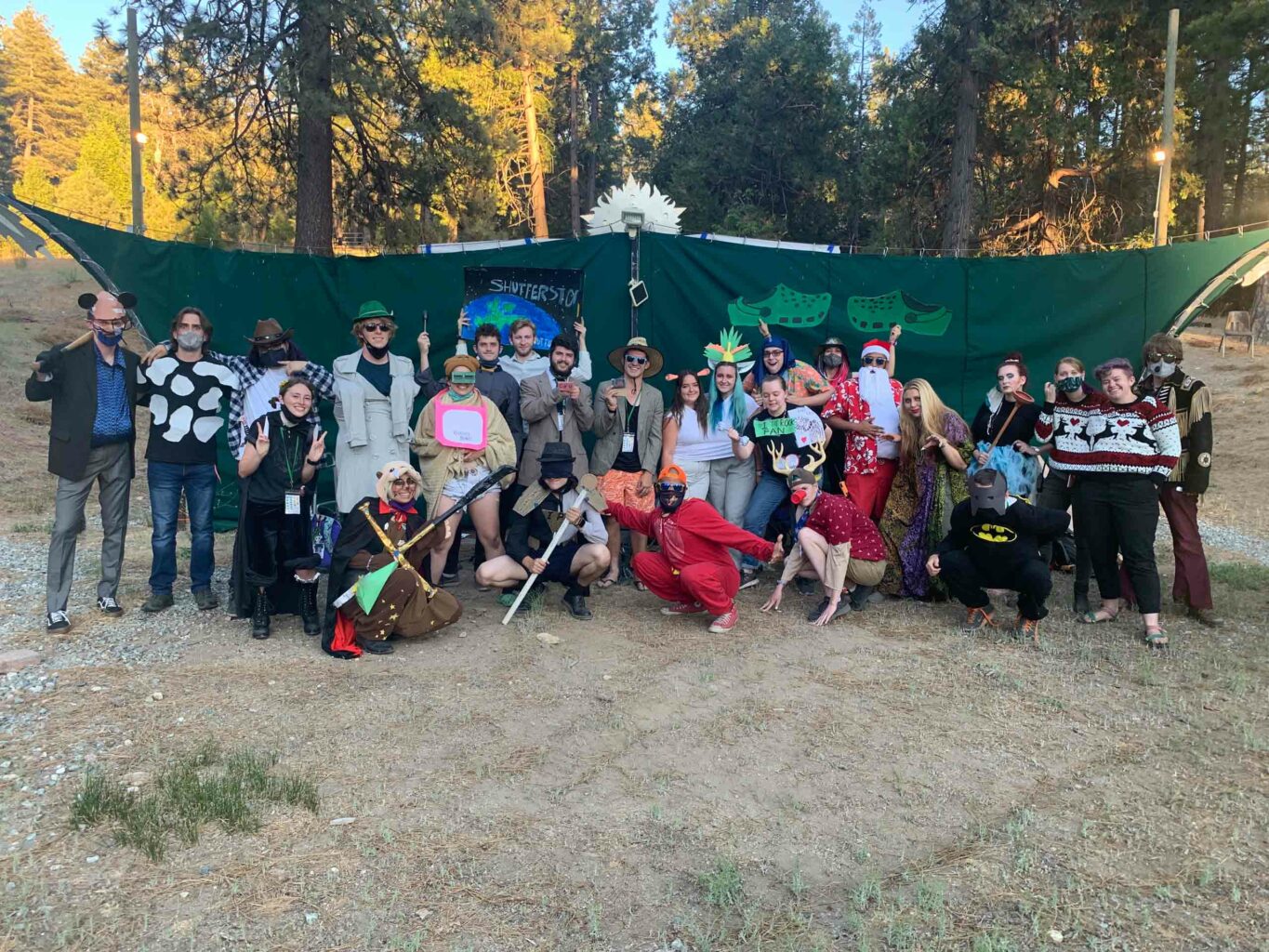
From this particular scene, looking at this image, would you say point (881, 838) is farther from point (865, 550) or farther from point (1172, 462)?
point (1172, 462)

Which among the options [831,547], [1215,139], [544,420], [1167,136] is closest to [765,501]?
[831,547]

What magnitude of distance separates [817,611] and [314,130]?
7.27 m

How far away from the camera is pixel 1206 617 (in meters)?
5.45

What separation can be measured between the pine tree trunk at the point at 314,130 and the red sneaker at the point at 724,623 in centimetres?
577

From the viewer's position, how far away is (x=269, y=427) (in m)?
5.18

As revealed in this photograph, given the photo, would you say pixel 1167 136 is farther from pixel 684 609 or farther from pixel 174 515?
pixel 174 515

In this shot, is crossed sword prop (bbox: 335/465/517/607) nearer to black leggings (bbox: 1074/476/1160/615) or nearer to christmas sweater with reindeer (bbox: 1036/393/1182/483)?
christmas sweater with reindeer (bbox: 1036/393/1182/483)

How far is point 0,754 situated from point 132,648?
4.00 feet

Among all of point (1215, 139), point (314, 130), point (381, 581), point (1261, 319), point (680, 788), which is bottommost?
point (680, 788)

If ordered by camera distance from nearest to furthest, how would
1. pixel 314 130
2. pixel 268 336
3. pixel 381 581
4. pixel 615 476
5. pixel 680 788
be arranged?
pixel 680 788
pixel 381 581
pixel 268 336
pixel 615 476
pixel 314 130

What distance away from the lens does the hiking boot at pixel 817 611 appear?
18.4 feet

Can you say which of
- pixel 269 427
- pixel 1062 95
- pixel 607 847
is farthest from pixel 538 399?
pixel 1062 95

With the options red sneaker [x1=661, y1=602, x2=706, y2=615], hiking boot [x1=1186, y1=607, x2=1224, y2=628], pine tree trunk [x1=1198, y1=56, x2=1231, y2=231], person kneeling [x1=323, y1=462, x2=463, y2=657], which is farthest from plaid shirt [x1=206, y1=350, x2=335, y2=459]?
pine tree trunk [x1=1198, y1=56, x2=1231, y2=231]

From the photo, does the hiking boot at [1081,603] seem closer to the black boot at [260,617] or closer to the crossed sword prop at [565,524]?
the crossed sword prop at [565,524]
